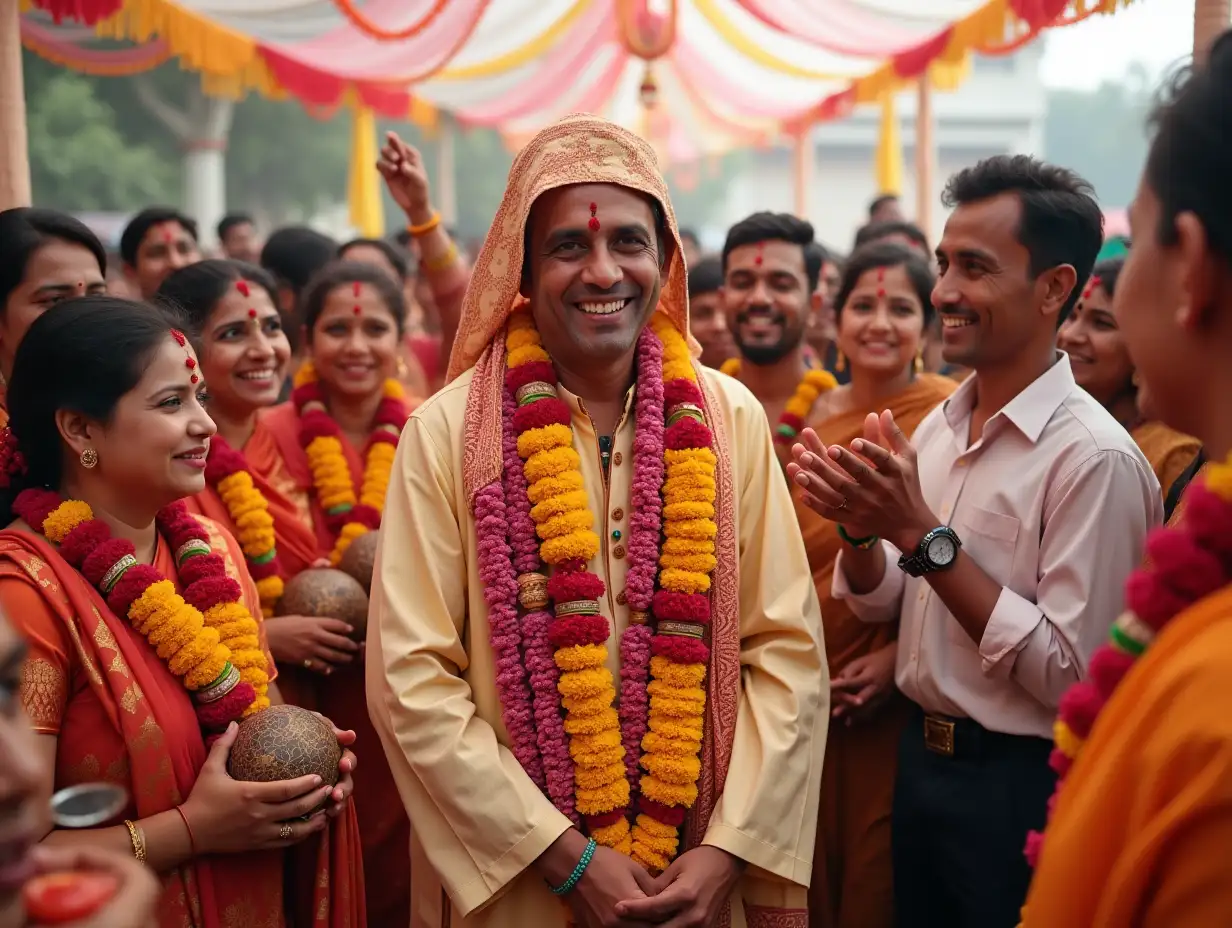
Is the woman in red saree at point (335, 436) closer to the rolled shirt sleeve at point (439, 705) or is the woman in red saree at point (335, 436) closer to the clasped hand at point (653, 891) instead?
the rolled shirt sleeve at point (439, 705)

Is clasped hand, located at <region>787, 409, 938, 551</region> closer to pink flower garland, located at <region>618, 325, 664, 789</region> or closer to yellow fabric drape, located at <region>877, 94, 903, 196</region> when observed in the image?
pink flower garland, located at <region>618, 325, 664, 789</region>

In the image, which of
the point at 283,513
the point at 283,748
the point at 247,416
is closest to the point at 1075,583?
the point at 283,748

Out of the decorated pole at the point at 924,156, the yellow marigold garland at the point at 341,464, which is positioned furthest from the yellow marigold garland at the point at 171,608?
the decorated pole at the point at 924,156

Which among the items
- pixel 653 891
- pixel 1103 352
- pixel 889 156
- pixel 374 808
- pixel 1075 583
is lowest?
pixel 374 808

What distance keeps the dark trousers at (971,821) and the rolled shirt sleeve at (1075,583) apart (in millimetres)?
202

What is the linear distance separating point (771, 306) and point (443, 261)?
1.31 meters

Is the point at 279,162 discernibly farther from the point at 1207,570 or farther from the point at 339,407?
the point at 1207,570

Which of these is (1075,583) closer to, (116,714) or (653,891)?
(653,891)

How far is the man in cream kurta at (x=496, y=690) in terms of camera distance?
2.33 meters

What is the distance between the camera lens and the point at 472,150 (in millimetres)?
42750

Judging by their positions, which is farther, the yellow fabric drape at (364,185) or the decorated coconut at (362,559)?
the yellow fabric drape at (364,185)

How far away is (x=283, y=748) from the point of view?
240 centimetres

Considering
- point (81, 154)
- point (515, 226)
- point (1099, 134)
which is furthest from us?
point (1099, 134)

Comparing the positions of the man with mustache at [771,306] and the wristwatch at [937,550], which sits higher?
the man with mustache at [771,306]
